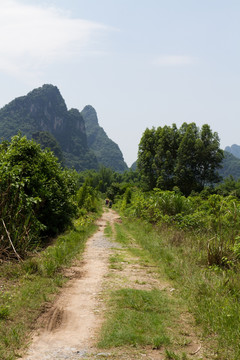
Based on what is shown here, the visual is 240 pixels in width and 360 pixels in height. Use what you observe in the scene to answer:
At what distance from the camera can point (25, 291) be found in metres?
5.98

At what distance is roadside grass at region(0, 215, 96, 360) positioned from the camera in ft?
13.9

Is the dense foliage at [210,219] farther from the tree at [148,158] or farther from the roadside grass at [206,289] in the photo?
the tree at [148,158]

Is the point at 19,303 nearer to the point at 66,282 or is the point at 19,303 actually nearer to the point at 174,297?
the point at 66,282

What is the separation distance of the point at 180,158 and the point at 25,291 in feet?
132

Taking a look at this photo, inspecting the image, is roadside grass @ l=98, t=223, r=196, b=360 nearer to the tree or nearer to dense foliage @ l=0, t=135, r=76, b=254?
dense foliage @ l=0, t=135, r=76, b=254

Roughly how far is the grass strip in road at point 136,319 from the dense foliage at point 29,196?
128 inches

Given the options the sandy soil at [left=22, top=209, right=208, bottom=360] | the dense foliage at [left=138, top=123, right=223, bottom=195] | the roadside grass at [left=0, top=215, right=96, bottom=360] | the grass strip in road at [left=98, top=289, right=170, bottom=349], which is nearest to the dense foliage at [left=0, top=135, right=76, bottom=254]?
the roadside grass at [left=0, top=215, right=96, bottom=360]

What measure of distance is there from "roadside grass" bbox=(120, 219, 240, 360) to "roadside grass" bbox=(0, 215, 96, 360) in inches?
107

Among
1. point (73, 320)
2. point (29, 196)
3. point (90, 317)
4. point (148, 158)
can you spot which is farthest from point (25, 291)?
point (148, 158)

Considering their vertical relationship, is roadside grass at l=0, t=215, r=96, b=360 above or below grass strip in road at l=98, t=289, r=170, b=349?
above

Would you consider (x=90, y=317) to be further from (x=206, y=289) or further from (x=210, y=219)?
(x=210, y=219)

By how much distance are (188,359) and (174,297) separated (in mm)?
2468

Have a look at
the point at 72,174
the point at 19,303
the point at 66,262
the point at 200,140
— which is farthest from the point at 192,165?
the point at 19,303

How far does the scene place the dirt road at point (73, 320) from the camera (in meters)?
4.00
